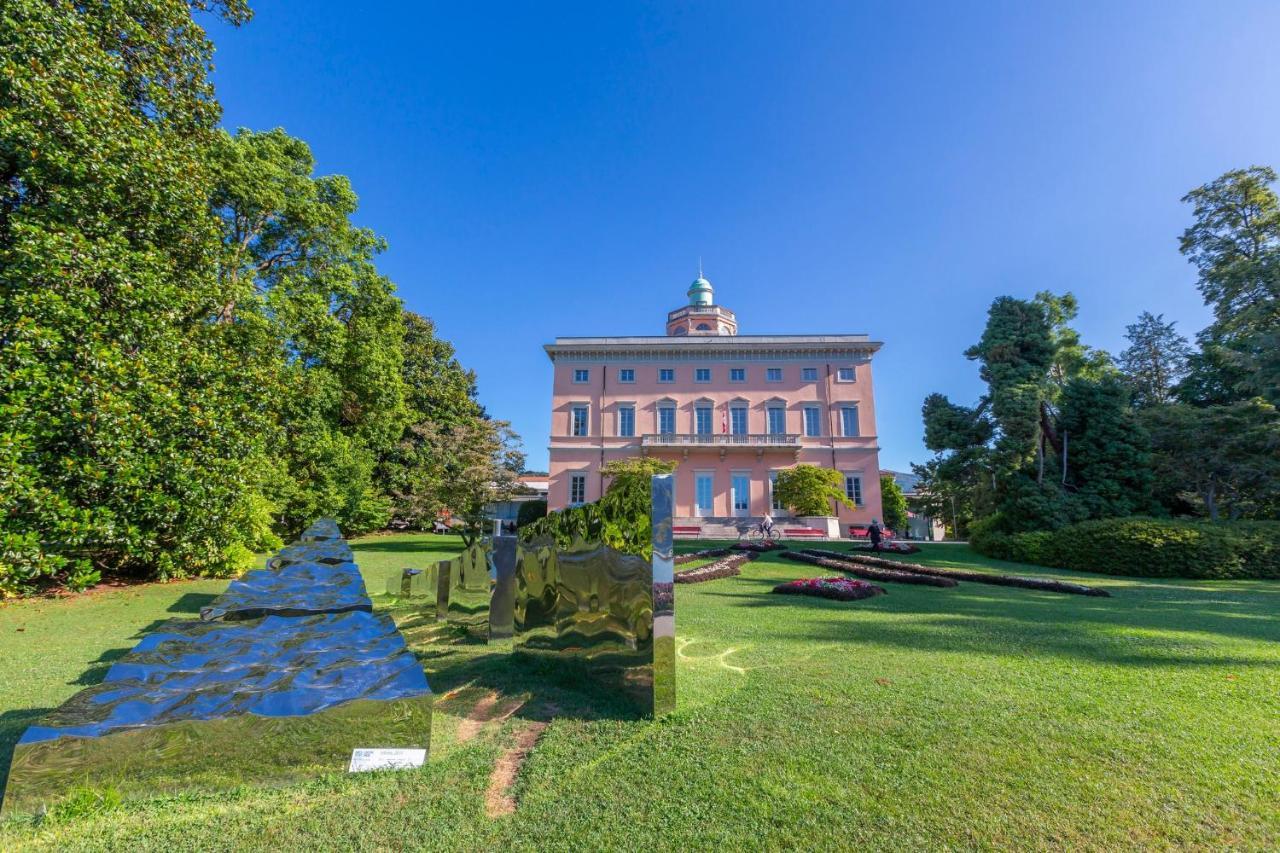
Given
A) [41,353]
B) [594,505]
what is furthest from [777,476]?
[41,353]

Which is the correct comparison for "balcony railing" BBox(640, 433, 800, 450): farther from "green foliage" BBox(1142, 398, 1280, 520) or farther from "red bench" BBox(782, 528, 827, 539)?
"green foliage" BBox(1142, 398, 1280, 520)

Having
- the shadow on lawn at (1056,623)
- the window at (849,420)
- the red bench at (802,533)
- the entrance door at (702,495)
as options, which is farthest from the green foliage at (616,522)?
the window at (849,420)

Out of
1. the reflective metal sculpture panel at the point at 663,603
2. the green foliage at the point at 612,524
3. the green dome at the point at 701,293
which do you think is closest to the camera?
the reflective metal sculpture panel at the point at 663,603

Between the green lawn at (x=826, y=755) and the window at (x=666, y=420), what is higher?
the window at (x=666, y=420)

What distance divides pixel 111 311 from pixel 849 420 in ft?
99.6

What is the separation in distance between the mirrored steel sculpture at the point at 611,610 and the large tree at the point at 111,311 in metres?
7.48

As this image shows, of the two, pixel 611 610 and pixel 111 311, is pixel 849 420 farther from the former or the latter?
pixel 111 311

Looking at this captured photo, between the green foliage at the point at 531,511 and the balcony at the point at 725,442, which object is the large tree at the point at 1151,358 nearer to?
the balcony at the point at 725,442

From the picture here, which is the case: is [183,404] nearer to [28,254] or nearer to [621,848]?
[28,254]

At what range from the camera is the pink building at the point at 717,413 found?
96.8ft

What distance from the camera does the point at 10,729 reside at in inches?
135

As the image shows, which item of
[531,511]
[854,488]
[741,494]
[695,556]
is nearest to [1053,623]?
[695,556]

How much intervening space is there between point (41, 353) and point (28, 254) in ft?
4.55

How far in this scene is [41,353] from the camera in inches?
288
